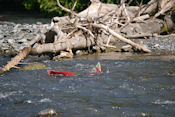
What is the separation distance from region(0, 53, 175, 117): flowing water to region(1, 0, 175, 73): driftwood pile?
3.86 feet

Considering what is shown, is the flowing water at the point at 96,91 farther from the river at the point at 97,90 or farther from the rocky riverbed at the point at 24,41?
the rocky riverbed at the point at 24,41

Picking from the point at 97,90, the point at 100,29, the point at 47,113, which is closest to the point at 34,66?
the point at 97,90

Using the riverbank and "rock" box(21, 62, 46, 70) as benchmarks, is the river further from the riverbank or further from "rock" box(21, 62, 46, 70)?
the riverbank

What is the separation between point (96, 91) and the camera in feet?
20.2

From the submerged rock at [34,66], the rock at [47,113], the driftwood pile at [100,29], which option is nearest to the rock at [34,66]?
the submerged rock at [34,66]

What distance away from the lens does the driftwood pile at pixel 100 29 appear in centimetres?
984

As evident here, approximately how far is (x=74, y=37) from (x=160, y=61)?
3.00 meters

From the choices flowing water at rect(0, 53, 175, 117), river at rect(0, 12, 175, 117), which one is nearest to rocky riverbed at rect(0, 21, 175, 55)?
river at rect(0, 12, 175, 117)

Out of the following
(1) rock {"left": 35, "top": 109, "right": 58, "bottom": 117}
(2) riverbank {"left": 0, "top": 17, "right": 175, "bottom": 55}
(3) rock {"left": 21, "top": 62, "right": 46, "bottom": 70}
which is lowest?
(1) rock {"left": 35, "top": 109, "right": 58, "bottom": 117}

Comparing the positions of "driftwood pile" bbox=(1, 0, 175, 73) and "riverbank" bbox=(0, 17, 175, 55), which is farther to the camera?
"riverbank" bbox=(0, 17, 175, 55)

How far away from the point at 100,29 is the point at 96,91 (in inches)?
191

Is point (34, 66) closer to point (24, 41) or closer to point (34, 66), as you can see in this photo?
point (34, 66)

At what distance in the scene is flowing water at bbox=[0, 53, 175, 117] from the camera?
5.10 m

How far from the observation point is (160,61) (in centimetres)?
876
